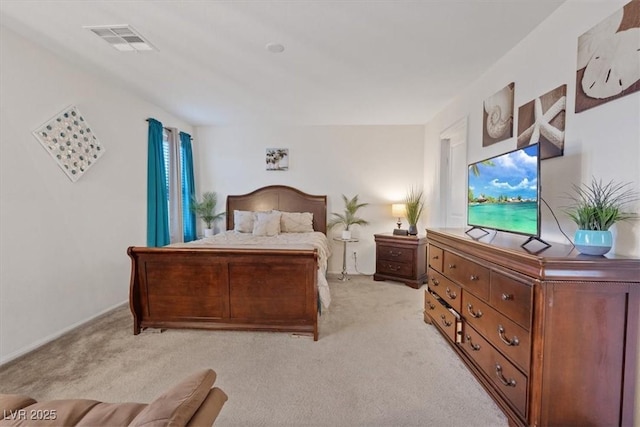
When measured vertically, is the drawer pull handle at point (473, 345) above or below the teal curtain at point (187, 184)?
below

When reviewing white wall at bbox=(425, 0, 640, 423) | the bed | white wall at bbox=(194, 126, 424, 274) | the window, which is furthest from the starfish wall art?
the window

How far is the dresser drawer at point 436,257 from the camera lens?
2477mm

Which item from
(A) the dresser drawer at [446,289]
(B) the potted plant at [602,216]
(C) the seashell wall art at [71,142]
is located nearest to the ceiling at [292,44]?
(C) the seashell wall art at [71,142]

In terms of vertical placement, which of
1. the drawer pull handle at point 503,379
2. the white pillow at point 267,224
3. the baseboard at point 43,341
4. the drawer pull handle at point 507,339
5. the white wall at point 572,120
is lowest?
the baseboard at point 43,341

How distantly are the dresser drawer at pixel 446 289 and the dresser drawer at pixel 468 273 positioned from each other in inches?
2.7

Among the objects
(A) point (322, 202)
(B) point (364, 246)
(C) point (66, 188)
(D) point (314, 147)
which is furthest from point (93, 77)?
(B) point (364, 246)

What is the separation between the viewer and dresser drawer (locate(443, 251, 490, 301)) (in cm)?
175

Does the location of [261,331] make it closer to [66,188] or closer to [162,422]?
[162,422]

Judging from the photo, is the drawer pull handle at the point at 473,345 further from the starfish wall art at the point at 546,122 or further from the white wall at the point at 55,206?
the white wall at the point at 55,206

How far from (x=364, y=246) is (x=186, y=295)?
298 centimetres

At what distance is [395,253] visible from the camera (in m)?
4.15

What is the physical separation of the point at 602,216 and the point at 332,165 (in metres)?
3.70

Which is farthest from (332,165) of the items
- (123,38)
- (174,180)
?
(123,38)

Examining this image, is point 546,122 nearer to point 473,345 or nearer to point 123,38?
point 473,345
